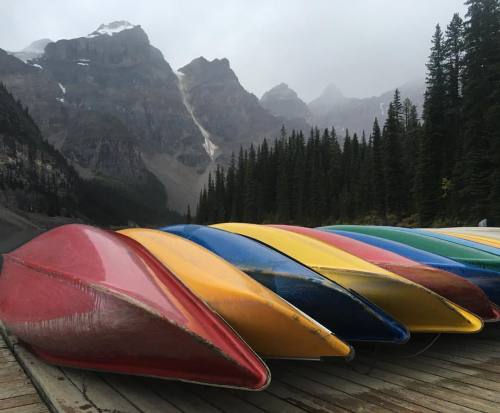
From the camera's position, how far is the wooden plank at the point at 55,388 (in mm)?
2385

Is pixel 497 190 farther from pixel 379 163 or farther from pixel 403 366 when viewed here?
pixel 403 366

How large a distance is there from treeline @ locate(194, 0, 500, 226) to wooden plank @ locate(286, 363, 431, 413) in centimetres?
3543

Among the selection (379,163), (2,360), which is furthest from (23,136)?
(2,360)

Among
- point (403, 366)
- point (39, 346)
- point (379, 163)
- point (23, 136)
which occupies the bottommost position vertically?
point (403, 366)

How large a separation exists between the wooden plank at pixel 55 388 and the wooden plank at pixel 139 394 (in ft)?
0.72

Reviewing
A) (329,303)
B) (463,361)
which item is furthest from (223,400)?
(463,361)

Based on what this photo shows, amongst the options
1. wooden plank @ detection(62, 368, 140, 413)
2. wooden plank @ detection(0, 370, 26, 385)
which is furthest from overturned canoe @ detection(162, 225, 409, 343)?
wooden plank @ detection(0, 370, 26, 385)

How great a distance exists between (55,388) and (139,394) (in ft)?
1.72

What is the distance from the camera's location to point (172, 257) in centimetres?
346

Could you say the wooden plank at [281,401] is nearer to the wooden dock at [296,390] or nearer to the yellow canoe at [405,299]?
the wooden dock at [296,390]

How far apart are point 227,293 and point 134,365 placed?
0.72 meters

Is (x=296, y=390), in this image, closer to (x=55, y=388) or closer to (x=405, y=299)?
(x=405, y=299)

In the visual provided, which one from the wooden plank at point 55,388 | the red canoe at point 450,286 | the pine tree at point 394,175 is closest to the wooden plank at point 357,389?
the red canoe at point 450,286

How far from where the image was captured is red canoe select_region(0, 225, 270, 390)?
2297mm
